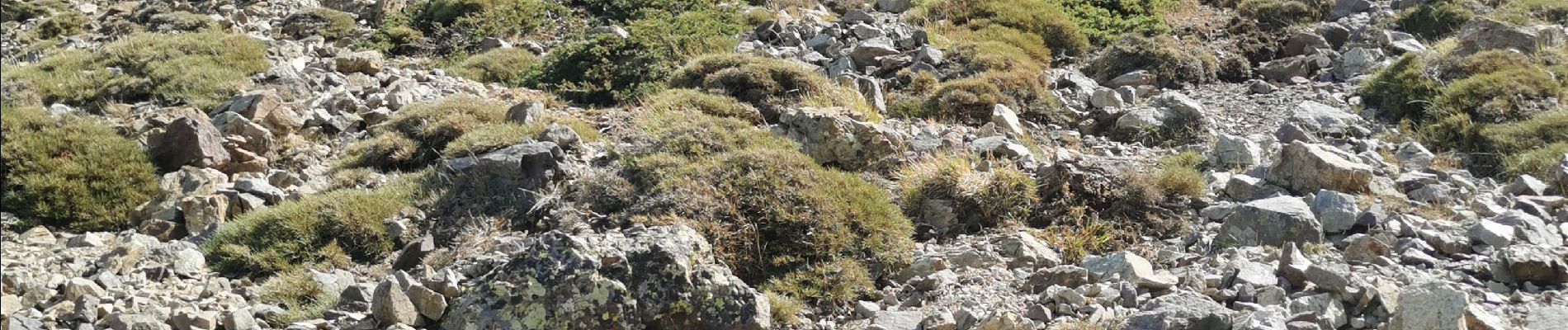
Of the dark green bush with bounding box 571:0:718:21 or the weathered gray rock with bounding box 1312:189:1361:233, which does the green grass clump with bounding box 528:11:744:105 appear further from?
the weathered gray rock with bounding box 1312:189:1361:233

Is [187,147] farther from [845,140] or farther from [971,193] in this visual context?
[971,193]

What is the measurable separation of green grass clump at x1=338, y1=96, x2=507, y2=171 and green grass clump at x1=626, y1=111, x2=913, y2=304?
2.23 metres

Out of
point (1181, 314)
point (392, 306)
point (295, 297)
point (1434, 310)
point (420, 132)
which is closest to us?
point (1434, 310)

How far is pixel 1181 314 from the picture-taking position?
621cm

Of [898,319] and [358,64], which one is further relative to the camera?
[358,64]

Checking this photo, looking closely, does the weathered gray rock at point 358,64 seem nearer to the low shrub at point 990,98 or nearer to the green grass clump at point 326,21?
the green grass clump at point 326,21

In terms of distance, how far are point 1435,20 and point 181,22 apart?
14.5 metres

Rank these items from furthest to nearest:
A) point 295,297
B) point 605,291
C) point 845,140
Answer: point 845,140 < point 295,297 < point 605,291

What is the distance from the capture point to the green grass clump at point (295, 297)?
717 centimetres

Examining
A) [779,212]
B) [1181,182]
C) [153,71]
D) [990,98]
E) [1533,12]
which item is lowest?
[153,71]

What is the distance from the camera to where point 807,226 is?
7.97 m

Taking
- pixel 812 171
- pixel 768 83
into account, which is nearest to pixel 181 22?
pixel 768 83

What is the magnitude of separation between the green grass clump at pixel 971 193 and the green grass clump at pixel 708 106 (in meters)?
1.97

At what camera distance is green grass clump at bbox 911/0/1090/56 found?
1423cm
